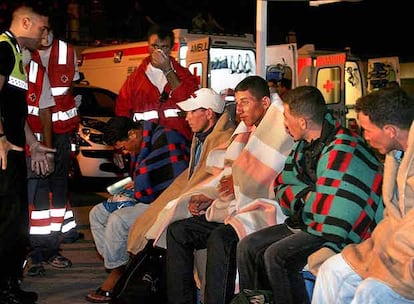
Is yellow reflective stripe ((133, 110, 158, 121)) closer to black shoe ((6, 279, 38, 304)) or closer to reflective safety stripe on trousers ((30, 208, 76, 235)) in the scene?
reflective safety stripe on trousers ((30, 208, 76, 235))

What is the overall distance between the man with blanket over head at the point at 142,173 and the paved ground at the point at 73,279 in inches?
12.7

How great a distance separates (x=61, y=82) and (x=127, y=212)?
1.76m

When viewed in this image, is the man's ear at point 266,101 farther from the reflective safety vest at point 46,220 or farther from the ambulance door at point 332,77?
the ambulance door at point 332,77

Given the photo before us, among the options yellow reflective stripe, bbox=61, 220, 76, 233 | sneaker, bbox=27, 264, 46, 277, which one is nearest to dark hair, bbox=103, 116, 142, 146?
sneaker, bbox=27, 264, 46, 277

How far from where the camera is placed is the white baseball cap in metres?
5.81

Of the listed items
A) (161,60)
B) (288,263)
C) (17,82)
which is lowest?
(288,263)

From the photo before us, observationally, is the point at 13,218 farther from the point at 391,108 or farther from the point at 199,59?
the point at 199,59

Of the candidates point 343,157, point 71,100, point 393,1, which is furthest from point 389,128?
point 393,1

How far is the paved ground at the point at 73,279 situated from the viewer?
6.43 metres

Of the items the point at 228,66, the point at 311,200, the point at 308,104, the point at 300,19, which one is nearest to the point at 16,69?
the point at 308,104

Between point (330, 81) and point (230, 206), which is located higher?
point (330, 81)

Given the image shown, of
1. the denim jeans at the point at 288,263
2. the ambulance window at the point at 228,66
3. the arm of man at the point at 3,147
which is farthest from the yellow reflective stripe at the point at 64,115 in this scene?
the ambulance window at the point at 228,66

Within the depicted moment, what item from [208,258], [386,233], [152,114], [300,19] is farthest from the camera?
[300,19]

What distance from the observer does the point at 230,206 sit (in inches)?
207
